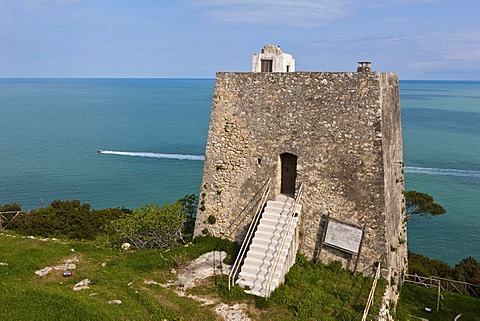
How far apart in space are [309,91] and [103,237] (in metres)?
14.0

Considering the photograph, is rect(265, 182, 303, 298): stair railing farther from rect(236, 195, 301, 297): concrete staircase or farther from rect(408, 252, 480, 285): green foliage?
rect(408, 252, 480, 285): green foliage

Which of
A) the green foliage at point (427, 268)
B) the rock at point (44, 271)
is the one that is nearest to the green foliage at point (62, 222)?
the rock at point (44, 271)

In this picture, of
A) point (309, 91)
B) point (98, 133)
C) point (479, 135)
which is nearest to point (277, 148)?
point (309, 91)

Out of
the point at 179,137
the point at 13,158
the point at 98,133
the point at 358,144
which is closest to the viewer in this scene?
the point at 358,144

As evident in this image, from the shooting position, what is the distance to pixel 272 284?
12.8 metres

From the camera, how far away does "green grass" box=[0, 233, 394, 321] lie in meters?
11.5

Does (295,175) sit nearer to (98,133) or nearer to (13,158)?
(13,158)

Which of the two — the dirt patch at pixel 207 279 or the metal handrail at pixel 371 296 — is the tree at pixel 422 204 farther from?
the dirt patch at pixel 207 279

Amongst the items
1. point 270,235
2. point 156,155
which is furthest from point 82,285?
point 156,155

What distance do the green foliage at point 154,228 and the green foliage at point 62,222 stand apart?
4495mm

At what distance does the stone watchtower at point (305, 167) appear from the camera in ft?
45.4

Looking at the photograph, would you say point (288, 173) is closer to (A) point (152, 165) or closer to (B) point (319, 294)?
(B) point (319, 294)

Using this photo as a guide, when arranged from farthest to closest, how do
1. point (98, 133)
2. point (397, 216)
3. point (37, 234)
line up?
1. point (98, 133)
2. point (37, 234)
3. point (397, 216)

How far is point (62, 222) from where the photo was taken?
22.7m
